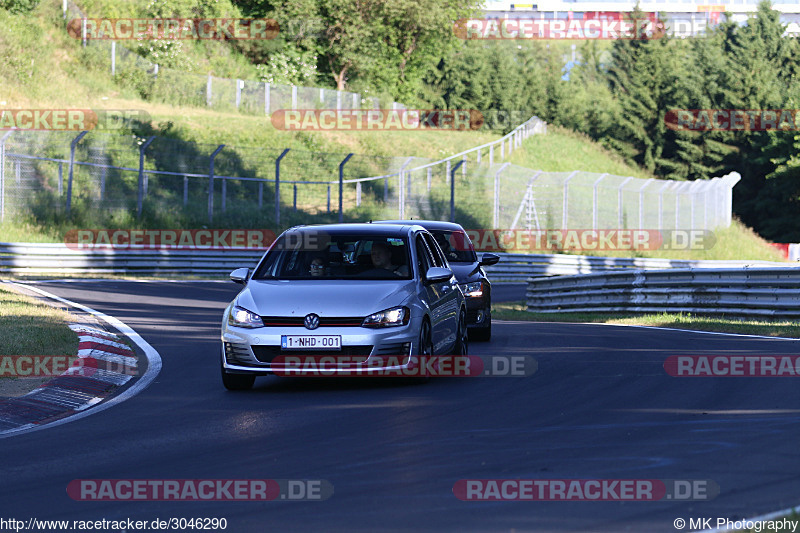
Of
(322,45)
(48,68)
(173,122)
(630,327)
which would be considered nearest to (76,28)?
(48,68)

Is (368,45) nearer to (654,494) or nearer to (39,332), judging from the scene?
(39,332)

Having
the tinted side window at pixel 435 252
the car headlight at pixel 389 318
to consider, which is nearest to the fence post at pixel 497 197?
the tinted side window at pixel 435 252

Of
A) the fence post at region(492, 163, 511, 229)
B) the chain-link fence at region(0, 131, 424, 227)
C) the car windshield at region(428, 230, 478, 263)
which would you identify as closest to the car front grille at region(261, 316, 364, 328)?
the car windshield at region(428, 230, 478, 263)

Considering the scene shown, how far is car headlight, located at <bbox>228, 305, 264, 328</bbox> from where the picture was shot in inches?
401

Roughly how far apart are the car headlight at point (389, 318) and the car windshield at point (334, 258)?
2.26ft

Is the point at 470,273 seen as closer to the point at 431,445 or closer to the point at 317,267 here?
the point at 317,267

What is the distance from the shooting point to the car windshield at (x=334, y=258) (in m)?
11.0

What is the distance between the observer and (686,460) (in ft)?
22.6

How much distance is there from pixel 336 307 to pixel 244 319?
85 centimetres

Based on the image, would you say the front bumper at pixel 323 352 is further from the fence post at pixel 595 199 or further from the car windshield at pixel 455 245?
the fence post at pixel 595 199

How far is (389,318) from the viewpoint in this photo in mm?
10156

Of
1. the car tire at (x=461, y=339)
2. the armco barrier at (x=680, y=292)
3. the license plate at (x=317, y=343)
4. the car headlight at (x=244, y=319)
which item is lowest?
the armco barrier at (x=680, y=292)

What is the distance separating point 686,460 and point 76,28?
53.0 metres

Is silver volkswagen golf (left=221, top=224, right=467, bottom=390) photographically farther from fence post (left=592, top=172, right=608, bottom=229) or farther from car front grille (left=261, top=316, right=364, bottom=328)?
fence post (left=592, top=172, right=608, bottom=229)
